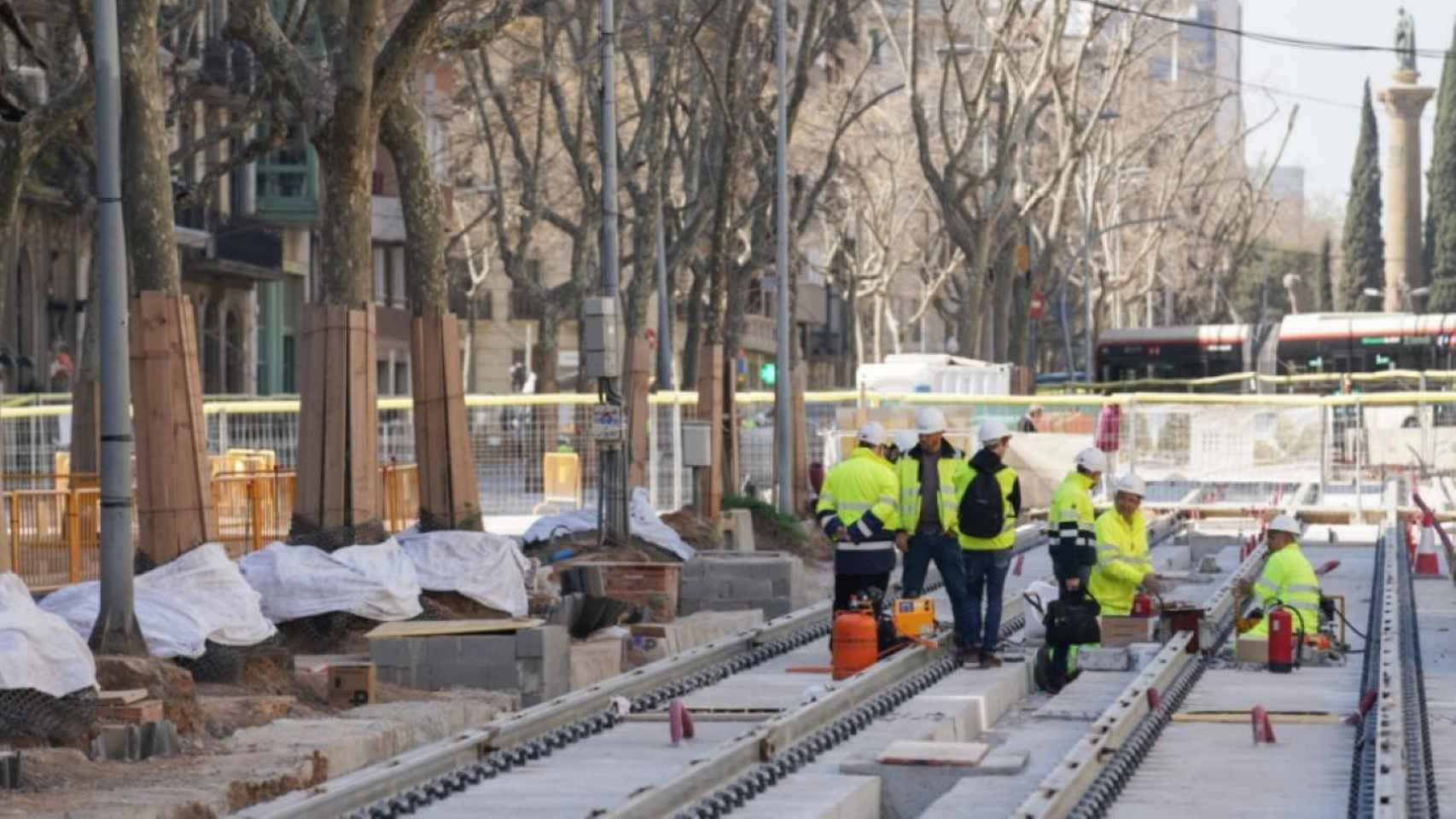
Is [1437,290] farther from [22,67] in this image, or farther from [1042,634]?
[1042,634]

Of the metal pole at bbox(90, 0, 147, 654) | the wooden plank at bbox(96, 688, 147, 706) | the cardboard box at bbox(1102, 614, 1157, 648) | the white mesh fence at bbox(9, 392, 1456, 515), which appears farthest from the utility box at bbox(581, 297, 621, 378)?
the white mesh fence at bbox(9, 392, 1456, 515)

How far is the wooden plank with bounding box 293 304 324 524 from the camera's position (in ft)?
76.2

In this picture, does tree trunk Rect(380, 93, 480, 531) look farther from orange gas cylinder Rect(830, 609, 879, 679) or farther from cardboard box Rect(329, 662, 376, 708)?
cardboard box Rect(329, 662, 376, 708)

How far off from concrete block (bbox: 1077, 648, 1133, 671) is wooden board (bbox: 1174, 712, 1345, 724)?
110 inches

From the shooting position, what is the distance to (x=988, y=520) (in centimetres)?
2058

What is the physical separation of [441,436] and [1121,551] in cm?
697

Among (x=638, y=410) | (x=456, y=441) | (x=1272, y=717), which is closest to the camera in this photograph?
(x=1272, y=717)

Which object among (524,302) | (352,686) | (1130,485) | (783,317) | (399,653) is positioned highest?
(524,302)

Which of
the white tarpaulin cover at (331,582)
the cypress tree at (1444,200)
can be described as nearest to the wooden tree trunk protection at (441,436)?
the white tarpaulin cover at (331,582)

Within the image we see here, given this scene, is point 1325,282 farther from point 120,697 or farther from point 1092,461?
point 120,697

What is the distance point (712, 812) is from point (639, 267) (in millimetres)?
37034

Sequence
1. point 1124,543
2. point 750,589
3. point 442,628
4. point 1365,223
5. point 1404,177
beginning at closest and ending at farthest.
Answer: point 442,628 → point 1124,543 → point 750,589 → point 1404,177 → point 1365,223

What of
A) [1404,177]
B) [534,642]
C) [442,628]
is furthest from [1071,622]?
[1404,177]

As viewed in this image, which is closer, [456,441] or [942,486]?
[942,486]
